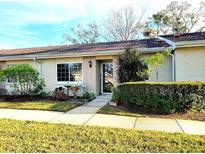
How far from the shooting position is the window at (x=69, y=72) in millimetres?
14758

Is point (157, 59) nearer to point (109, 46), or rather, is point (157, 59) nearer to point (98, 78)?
point (98, 78)

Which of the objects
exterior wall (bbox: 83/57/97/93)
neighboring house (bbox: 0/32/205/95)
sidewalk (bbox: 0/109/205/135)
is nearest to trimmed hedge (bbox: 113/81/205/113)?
sidewalk (bbox: 0/109/205/135)

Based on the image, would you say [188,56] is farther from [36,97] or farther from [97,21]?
[97,21]

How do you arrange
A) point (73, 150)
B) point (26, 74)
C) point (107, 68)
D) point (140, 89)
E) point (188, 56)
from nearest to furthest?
point (73, 150), point (140, 89), point (188, 56), point (26, 74), point (107, 68)

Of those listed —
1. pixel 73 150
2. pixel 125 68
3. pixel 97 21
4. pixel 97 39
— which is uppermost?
pixel 97 21

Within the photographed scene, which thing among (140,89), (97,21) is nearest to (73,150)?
(140,89)

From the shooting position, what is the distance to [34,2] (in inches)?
418

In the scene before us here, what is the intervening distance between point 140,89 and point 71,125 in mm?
3784

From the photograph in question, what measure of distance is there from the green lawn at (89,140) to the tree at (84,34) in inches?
1155

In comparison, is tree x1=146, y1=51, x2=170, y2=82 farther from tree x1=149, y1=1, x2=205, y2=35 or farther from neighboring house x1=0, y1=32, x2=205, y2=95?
tree x1=149, y1=1, x2=205, y2=35

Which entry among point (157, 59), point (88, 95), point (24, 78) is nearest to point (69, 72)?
point (88, 95)

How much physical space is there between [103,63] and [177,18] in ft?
62.5

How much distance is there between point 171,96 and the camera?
340 inches

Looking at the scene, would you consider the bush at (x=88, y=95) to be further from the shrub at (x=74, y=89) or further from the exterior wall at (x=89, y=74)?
the shrub at (x=74, y=89)
